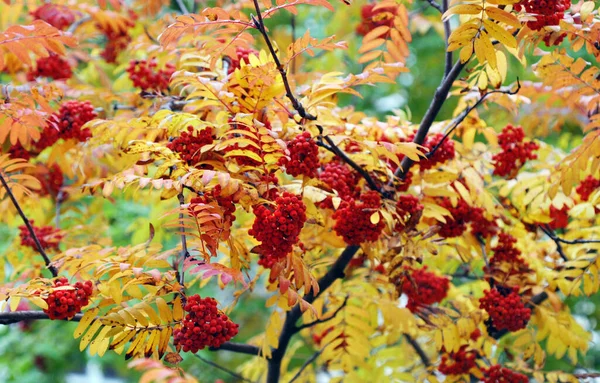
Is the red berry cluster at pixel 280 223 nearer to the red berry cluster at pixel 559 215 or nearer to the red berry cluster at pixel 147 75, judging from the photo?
the red berry cluster at pixel 147 75

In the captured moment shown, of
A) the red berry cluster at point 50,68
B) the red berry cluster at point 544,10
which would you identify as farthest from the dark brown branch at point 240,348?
the red berry cluster at point 50,68

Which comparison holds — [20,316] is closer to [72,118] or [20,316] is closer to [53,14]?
[72,118]

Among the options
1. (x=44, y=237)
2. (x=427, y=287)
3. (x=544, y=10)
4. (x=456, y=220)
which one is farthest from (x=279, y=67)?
(x=44, y=237)

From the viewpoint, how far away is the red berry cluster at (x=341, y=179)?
2490mm

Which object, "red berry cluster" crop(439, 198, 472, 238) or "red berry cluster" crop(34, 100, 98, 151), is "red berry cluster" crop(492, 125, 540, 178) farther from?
"red berry cluster" crop(34, 100, 98, 151)

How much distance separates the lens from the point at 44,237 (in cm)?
318

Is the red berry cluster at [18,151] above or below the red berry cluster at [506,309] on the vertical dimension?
above

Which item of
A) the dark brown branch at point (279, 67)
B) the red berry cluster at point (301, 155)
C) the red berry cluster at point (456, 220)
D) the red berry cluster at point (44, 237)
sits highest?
the dark brown branch at point (279, 67)

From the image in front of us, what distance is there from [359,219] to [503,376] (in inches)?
49.6

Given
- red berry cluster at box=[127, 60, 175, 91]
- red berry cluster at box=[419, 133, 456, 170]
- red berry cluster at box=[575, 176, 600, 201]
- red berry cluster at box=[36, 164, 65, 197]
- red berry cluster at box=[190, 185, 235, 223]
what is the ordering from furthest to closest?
red berry cluster at box=[36, 164, 65, 197], red berry cluster at box=[127, 60, 175, 91], red berry cluster at box=[575, 176, 600, 201], red berry cluster at box=[419, 133, 456, 170], red berry cluster at box=[190, 185, 235, 223]

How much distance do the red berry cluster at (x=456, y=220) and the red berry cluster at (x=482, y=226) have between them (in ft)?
0.24

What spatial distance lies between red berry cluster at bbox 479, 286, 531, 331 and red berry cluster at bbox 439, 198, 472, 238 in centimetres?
32

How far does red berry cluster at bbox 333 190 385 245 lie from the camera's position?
2.30 metres

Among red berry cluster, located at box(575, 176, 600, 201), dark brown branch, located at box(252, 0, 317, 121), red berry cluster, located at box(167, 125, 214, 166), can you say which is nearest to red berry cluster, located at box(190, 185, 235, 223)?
red berry cluster, located at box(167, 125, 214, 166)
